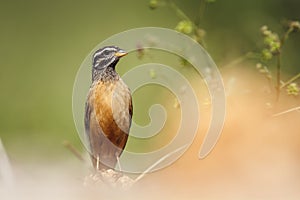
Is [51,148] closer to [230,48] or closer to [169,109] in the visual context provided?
[169,109]

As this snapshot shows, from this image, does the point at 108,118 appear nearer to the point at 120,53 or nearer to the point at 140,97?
the point at 120,53

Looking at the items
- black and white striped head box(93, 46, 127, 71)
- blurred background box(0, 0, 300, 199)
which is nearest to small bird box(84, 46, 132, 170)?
black and white striped head box(93, 46, 127, 71)

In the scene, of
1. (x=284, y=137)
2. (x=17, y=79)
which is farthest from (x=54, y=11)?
(x=284, y=137)

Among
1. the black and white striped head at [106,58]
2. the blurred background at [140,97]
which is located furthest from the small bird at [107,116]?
the blurred background at [140,97]

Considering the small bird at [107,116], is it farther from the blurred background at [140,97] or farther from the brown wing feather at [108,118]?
the blurred background at [140,97]

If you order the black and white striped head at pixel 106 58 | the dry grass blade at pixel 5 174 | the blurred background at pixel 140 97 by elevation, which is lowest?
the dry grass blade at pixel 5 174

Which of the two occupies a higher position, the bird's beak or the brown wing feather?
the bird's beak

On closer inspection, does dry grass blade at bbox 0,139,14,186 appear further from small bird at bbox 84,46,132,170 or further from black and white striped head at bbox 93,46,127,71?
black and white striped head at bbox 93,46,127,71
